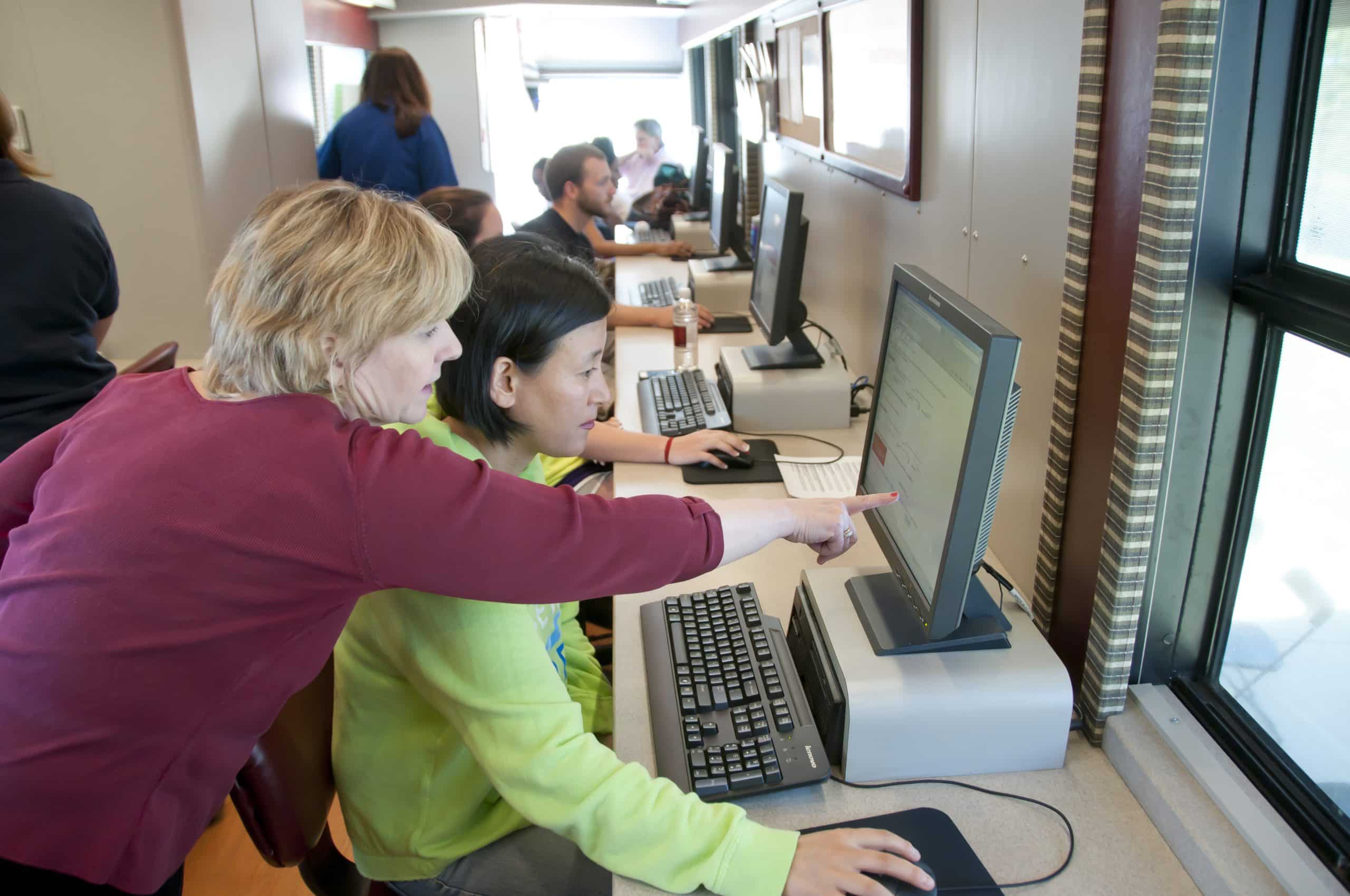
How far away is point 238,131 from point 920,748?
328 cm

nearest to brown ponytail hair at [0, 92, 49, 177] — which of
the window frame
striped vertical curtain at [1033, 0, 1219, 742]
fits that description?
the window frame

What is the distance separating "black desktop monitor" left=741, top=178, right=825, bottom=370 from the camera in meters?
2.08

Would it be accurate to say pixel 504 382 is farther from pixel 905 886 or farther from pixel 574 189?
pixel 574 189

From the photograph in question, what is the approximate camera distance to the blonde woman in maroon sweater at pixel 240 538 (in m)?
0.85

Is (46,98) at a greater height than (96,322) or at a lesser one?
greater

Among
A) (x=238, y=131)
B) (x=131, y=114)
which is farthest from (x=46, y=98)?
(x=238, y=131)

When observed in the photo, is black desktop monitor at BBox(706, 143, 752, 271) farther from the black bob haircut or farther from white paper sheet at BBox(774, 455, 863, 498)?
the black bob haircut

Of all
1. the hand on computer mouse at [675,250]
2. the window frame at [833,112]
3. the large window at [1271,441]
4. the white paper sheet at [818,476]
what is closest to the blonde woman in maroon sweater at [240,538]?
the large window at [1271,441]

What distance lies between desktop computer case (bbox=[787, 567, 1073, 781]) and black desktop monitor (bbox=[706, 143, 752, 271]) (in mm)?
2661

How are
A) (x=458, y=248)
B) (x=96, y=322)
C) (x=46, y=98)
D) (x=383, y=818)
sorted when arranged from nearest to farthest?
(x=458, y=248) < (x=383, y=818) < (x=96, y=322) < (x=46, y=98)

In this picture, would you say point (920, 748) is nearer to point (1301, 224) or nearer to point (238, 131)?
point (1301, 224)

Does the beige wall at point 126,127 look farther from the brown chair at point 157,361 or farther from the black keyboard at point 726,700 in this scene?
the black keyboard at point 726,700

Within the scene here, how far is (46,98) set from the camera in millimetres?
3186

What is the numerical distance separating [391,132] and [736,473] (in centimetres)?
269
